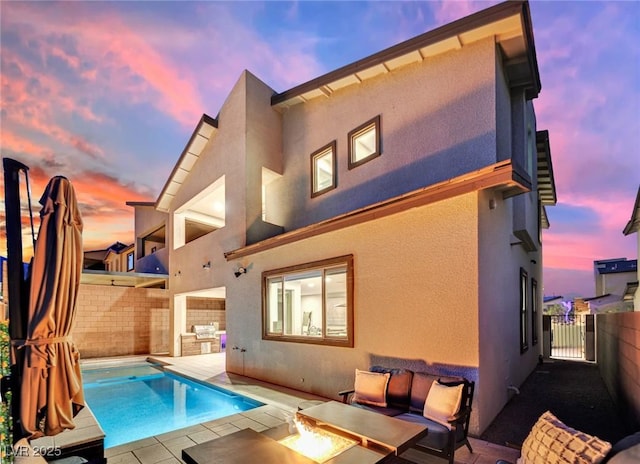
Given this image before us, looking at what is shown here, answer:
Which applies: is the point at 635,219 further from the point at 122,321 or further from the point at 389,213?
the point at 122,321

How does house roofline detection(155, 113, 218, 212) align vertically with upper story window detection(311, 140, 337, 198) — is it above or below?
above

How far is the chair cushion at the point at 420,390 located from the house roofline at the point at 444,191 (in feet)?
7.97

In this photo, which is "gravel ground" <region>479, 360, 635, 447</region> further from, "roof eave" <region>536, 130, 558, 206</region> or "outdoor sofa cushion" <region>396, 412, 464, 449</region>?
"roof eave" <region>536, 130, 558, 206</region>

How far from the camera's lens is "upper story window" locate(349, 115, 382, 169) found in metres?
7.59

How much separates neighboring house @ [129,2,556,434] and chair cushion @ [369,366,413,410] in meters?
0.51

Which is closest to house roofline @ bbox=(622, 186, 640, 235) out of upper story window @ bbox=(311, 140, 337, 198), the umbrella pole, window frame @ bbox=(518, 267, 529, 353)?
window frame @ bbox=(518, 267, 529, 353)

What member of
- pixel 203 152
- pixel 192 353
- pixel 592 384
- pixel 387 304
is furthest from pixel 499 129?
pixel 192 353

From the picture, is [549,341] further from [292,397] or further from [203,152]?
[203,152]

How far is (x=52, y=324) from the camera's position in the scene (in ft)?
9.59

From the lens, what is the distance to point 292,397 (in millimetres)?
6680

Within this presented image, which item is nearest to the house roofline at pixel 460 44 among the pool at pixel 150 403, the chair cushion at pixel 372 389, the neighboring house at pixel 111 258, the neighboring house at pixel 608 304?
the chair cushion at pixel 372 389

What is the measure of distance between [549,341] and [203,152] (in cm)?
1445

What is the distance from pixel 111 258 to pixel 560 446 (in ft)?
86.0

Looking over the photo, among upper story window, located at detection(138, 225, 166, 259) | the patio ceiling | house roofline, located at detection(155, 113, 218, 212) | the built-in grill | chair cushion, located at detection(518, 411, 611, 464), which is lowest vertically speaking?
the built-in grill
